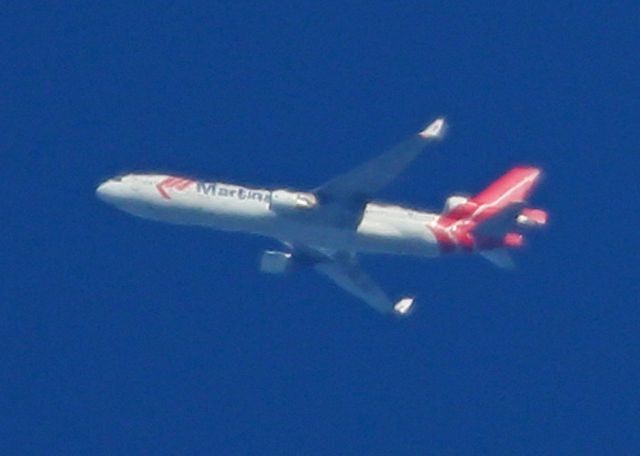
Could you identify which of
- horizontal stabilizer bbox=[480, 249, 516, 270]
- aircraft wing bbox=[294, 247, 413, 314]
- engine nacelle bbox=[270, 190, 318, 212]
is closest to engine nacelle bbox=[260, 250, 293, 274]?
aircraft wing bbox=[294, 247, 413, 314]

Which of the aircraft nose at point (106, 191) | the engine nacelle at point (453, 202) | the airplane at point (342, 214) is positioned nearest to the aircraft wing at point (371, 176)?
the airplane at point (342, 214)

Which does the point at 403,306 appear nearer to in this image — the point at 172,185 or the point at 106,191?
the point at 172,185

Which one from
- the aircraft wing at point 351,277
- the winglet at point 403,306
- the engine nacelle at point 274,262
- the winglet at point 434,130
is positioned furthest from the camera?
the aircraft wing at point 351,277

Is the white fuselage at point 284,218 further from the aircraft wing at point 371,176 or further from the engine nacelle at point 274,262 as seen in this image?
the engine nacelle at point 274,262

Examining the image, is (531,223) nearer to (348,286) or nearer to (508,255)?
(508,255)

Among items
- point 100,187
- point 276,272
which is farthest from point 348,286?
point 100,187

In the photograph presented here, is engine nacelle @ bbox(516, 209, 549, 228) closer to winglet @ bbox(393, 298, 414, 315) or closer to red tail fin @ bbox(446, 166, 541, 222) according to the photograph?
red tail fin @ bbox(446, 166, 541, 222)

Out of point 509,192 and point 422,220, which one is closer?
point 422,220
